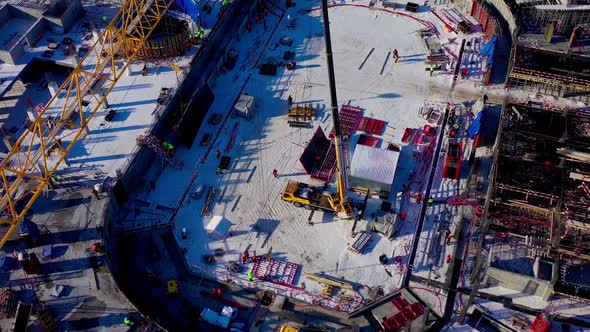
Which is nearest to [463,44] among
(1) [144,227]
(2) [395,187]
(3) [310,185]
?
(2) [395,187]

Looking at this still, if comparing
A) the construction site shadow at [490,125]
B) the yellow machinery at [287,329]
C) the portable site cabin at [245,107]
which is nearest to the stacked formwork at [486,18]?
the construction site shadow at [490,125]

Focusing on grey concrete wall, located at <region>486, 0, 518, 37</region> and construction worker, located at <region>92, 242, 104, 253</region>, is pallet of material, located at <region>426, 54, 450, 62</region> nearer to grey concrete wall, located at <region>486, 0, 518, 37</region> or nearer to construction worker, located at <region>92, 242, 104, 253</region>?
grey concrete wall, located at <region>486, 0, 518, 37</region>

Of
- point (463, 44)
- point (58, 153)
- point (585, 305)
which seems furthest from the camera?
point (463, 44)

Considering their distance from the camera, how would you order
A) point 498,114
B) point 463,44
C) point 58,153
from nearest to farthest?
point 58,153
point 498,114
point 463,44

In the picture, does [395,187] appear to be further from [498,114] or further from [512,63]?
[512,63]

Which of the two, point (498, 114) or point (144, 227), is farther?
point (498, 114)

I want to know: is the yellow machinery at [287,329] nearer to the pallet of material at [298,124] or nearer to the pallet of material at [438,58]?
the pallet of material at [298,124]

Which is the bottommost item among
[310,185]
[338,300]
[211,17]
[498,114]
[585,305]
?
[338,300]
